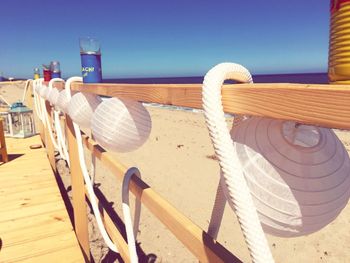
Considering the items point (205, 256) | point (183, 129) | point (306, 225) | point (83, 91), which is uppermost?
point (83, 91)

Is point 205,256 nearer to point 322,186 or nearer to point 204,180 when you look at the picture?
point 322,186

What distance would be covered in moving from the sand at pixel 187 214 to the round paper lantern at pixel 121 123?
2.06 meters

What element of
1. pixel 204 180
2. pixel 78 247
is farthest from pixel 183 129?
pixel 78 247

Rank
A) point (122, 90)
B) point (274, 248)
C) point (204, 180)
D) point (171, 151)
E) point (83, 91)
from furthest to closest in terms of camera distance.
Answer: point (171, 151) < point (204, 180) < point (274, 248) < point (83, 91) < point (122, 90)

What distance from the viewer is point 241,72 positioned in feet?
1.82

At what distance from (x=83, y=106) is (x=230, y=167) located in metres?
1.29

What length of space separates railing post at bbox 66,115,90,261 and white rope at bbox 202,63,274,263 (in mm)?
1795

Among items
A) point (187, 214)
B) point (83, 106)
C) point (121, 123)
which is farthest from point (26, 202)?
point (121, 123)

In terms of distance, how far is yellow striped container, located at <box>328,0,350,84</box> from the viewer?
1.73ft

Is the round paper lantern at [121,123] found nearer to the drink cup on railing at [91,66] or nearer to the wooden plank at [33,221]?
the drink cup on railing at [91,66]

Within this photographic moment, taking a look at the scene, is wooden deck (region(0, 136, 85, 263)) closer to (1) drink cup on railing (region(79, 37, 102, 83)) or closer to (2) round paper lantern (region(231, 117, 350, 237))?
(1) drink cup on railing (region(79, 37, 102, 83))

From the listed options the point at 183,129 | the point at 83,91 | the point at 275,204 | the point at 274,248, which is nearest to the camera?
the point at 275,204

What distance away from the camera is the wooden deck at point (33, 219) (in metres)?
2.14

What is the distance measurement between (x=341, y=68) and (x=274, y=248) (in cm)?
322
